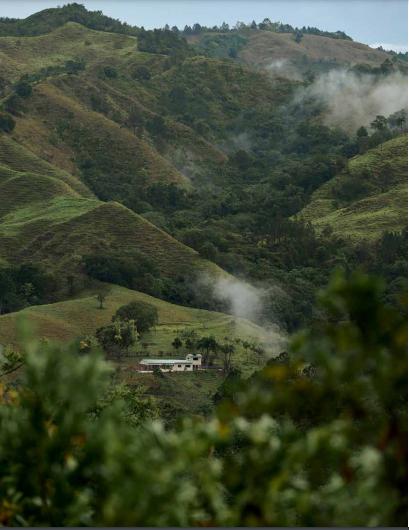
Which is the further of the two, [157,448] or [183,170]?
[183,170]

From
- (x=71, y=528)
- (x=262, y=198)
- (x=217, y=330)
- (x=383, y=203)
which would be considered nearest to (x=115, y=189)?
Result: (x=262, y=198)

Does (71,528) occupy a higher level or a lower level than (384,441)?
lower

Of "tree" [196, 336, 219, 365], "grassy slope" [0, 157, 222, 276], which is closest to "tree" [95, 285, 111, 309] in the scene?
"grassy slope" [0, 157, 222, 276]

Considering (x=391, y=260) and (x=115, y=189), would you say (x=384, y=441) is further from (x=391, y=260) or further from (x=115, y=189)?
(x=115, y=189)

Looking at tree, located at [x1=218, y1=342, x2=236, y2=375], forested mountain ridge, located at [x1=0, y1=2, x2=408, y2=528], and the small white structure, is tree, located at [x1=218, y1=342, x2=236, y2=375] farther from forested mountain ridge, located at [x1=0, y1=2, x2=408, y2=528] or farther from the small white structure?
the small white structure

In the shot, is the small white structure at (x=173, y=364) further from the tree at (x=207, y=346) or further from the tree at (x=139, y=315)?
the tree at (x=139, y=315)

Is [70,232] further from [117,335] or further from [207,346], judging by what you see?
[117,335]

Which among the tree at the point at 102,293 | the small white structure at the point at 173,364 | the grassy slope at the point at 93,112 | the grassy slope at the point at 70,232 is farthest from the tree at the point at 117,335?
the grassy slope at the point at 93,112
